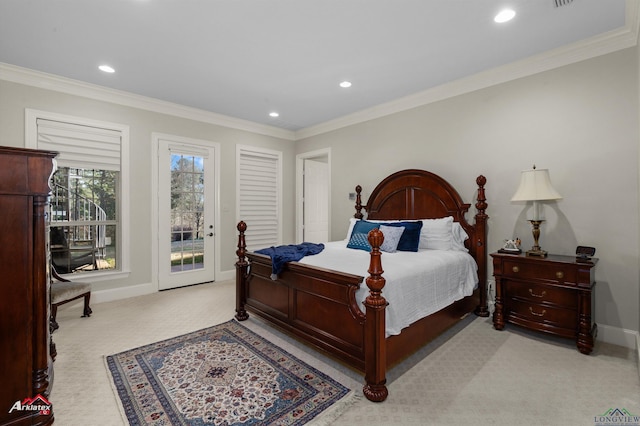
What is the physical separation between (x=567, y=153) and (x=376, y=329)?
267 centimetres

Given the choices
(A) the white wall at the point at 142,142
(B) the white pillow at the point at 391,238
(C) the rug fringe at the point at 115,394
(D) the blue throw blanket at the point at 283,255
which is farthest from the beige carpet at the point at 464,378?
(A) the white wall at the point at 142,142

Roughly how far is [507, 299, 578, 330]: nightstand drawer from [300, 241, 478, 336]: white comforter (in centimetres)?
41

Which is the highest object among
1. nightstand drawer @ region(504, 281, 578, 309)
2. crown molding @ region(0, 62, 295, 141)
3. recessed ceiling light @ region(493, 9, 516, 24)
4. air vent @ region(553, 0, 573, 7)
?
recessed ceiling light @ region(493, 9, 516, 24)

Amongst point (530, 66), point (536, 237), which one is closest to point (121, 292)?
point (536, 237)

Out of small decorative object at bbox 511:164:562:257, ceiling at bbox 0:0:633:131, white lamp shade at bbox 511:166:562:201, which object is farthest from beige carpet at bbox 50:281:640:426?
ceiling at bbox 0:0:633:131

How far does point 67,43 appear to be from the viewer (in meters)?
2.81

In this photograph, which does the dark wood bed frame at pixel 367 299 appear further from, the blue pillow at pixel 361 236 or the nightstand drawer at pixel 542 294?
the blue pillow at pixel 361 236

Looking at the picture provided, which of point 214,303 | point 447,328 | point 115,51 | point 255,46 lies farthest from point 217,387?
point 115,51

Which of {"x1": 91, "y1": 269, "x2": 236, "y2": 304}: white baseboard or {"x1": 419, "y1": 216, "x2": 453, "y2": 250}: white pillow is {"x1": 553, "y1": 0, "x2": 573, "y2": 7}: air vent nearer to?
{"x1": 419, "y1": 216, "x2": 453, "y2": 250}: white pillow

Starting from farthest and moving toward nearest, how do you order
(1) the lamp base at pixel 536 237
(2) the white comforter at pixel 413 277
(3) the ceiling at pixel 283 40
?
(1) the lamp base at pixel 536 237
(3) the ceiling at pixel 283 40
(2) the white comforter at pixel 413 277

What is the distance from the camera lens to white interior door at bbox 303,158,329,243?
6.05m

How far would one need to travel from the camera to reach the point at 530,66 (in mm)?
3146

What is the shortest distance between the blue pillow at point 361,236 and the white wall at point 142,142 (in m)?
2.40

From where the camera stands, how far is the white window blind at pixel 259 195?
209 inches
